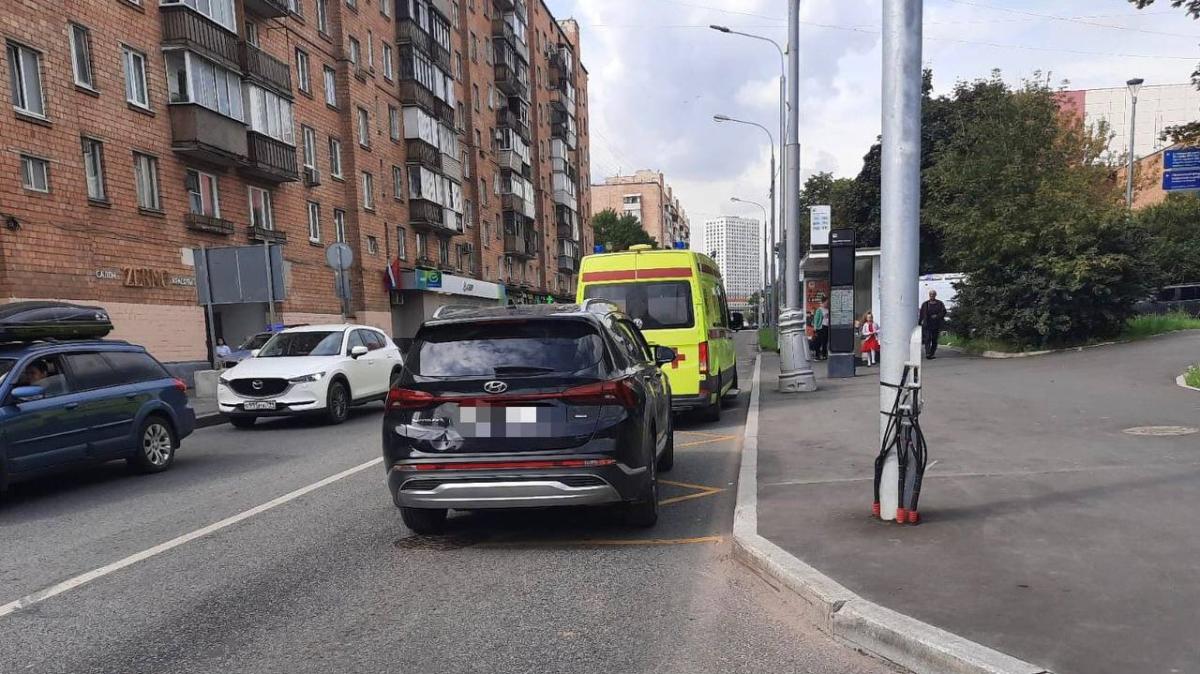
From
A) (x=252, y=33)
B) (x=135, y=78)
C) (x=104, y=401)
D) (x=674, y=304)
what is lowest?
(x=104, y=401)

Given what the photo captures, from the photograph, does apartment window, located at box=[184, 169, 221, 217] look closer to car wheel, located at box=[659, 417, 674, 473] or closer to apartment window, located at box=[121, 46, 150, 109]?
apartment window, located at box=[121, 46, 150, 109]

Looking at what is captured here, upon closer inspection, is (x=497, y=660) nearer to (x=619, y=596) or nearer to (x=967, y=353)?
(x=619, y=596)

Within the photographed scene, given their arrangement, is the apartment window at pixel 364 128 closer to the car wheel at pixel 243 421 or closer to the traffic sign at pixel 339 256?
the traffic sign at pixel 339 256

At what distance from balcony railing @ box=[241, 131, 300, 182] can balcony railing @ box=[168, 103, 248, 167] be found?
0.97 meters

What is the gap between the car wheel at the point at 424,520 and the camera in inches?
216

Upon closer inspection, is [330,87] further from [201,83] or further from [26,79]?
[26,79]

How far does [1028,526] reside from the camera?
15.7 ft

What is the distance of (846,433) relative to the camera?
8.89m

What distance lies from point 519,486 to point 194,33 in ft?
70.9

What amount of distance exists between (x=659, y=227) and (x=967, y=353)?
98.6 metres

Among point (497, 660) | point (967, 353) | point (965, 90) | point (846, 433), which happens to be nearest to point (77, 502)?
point (497, 660)

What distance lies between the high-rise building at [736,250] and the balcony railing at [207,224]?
106789 millimetres

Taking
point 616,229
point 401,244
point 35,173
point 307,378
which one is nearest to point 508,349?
point 307,378

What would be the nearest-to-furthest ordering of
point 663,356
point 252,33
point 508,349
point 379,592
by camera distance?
point 379,592, point 508,349, point 663,356, point 252,33
